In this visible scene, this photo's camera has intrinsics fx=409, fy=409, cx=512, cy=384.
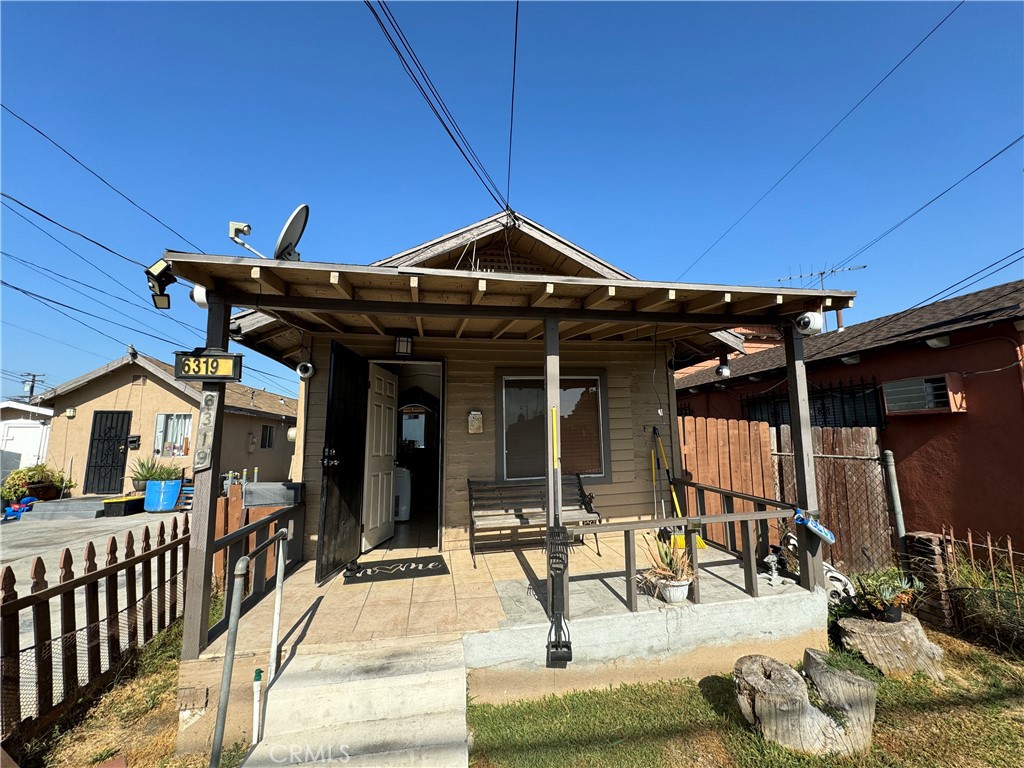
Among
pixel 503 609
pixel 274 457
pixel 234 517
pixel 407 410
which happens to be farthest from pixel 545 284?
pixel 274 457

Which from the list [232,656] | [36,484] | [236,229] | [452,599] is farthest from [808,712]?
[36,484]

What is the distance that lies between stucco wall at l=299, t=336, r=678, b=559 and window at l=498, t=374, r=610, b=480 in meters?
0.13

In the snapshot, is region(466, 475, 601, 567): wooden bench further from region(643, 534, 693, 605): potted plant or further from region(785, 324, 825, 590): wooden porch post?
region(785, 324, 825, 590): wooden porch post

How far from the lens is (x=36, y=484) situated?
418 inches

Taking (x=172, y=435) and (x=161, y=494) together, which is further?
(x=172, y=435)

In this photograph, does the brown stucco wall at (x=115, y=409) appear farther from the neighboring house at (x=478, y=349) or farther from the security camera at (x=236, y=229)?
the security camera at (x=236, y=229)

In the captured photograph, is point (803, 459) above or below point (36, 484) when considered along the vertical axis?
above

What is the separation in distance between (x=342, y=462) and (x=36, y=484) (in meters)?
12.7

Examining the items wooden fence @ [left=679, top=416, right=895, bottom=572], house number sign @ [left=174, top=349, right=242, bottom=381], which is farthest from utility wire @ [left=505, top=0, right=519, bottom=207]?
wooden fence @ [left=679, top=416, right=895, bottom=572]

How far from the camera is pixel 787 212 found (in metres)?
11.7

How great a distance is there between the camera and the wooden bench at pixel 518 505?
4637 millimetres

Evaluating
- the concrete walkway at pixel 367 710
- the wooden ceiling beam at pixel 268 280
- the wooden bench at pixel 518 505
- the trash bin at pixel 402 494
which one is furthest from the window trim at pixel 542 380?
the wooden ceiling beam at pixel 268 280

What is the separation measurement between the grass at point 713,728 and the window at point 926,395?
281 cm

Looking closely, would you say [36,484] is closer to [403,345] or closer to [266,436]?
[266,436]
